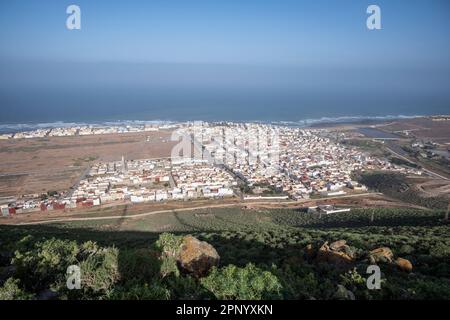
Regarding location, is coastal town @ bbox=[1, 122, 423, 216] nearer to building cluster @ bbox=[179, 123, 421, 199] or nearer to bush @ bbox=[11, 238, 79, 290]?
building cluster @ bbox=[179, 123, 421, 199]

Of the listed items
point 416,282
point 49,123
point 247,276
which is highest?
point 49,123

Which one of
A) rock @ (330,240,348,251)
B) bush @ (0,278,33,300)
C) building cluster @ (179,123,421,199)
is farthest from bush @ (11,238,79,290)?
building cluster @ (179,123,421,199)

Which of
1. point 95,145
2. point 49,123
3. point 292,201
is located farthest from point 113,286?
point 49,123

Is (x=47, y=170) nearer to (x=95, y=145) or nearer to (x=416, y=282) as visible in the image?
(x=95, y=145)

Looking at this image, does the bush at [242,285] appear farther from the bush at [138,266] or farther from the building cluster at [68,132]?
the building cluster at [68,132]

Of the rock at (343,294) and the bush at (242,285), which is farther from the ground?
the bush at (242,285)

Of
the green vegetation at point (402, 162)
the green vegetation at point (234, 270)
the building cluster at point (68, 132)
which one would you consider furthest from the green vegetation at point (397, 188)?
the building cluster at point (68, 132)
